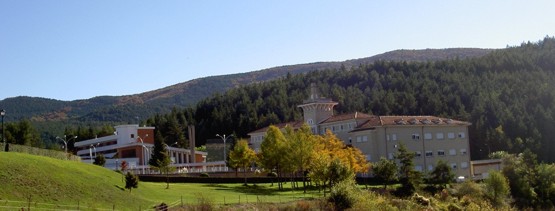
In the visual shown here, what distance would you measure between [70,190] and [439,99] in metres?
110

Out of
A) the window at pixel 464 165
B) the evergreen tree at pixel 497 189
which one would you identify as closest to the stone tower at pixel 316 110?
the window at pixel 464 165

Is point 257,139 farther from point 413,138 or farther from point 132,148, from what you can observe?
point 413,138

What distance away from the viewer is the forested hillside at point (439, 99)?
122188 millimetres

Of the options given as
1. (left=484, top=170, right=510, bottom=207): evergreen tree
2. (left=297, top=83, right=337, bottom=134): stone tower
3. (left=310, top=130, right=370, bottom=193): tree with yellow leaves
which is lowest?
(left=484, top=170, right=510, bottom=207): evergreen tree

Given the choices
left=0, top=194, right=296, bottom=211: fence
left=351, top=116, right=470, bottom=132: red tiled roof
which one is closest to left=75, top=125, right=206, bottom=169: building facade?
left=351, top=116, right=470, bottom=132: red tiled roof

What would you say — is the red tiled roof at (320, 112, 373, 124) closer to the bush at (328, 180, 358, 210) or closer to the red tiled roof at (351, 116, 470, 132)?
the red tiled roof at (351, 116, 470, 132)

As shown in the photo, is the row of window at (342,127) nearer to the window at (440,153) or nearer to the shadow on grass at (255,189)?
the window at (440,153)

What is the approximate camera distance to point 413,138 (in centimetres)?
8894

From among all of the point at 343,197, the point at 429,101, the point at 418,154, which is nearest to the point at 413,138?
the point at 418,154

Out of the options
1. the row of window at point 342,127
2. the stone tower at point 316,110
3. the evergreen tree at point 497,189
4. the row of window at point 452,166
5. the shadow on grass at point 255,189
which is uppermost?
the stone tower at point 316,110

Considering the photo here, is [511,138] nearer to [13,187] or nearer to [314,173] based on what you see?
[314,173]

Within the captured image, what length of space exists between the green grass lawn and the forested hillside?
80310 millimetres

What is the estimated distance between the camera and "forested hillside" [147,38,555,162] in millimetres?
122188

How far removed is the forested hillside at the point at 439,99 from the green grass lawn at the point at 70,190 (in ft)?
263
